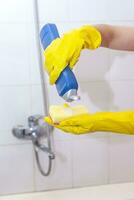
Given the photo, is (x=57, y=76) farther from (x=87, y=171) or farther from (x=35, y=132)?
(x=87, y=171)

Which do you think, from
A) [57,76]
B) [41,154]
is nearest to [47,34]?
[57,76]

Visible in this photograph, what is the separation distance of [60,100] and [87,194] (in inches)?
15.4

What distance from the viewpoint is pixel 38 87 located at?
1.23 metres

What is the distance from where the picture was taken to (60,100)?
1.25m

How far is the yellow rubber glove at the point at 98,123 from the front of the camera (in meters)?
0.81

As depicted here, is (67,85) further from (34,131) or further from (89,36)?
(34,131)

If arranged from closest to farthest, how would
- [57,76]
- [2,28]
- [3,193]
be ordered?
[57,76] < [2,28] < [3,193]

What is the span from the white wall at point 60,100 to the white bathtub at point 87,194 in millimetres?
26

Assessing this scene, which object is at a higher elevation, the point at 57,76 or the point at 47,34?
the point at 47,34

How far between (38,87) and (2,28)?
0.81 feet

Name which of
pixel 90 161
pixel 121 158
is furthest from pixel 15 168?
pixel 121 158

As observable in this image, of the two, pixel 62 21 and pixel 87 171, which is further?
pixel 87 171

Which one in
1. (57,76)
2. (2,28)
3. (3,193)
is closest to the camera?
(57,76)

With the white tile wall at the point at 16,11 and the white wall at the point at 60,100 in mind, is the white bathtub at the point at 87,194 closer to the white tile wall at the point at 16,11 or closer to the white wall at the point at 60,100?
the white wall at the point at 60,100
